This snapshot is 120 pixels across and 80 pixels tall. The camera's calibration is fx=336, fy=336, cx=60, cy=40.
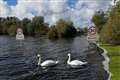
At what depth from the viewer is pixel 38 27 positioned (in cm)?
16062

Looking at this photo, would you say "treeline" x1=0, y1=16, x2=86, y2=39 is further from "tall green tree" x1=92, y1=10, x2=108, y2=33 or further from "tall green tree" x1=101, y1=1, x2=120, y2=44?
"tall green tree" x1=101, y1=1, x2=120, y2=44

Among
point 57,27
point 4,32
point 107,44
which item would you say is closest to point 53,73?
point 107,44

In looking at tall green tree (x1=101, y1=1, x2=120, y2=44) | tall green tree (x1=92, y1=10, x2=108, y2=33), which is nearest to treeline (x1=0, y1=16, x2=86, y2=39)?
tall green tree (x1=92, y1=10, x2=108, y2=33)

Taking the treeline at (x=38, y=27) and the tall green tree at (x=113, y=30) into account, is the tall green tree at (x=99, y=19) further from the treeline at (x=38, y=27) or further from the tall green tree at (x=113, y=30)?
the tall green tree at (x=113, y=30)

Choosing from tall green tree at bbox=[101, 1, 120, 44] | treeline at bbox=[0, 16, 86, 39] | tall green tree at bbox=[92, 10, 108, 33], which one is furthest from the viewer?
treeline at bbox=[0, 16, 86, 39]

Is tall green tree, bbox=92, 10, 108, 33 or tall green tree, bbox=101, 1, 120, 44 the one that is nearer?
tall green tree, bbox=101, 1, 120, 44

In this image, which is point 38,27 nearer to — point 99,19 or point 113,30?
point 99,19

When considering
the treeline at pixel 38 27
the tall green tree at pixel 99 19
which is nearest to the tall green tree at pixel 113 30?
the tall green tree at pixel 99 19

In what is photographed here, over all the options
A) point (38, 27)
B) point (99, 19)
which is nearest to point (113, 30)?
point (99, 19)

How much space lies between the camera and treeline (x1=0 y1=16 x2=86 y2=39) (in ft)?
474

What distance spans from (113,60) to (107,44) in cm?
3081

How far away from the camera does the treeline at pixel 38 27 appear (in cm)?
14435

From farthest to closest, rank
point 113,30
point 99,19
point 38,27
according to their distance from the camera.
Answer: point 38,27 → point 99,19 → point 113,30

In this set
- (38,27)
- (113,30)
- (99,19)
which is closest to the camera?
(113,30)
